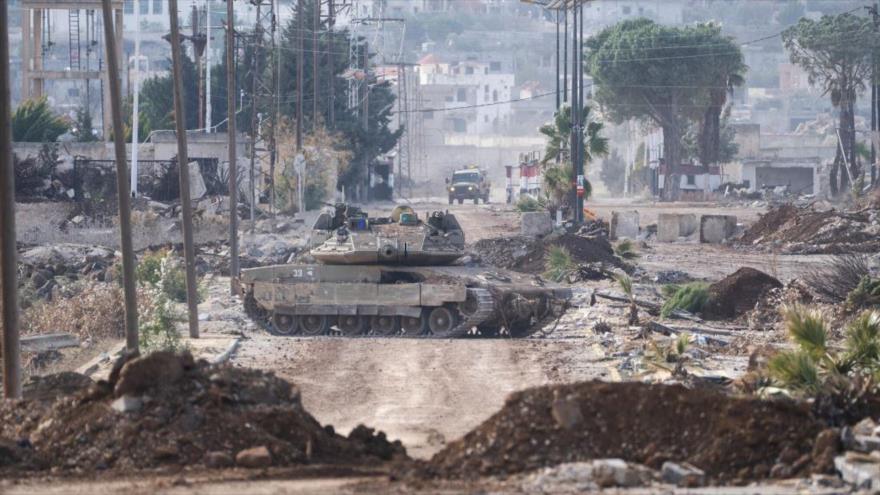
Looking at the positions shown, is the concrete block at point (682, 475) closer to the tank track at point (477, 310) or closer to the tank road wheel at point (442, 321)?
the tank track at point (477, 310)

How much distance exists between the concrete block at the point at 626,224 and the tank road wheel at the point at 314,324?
25.7 meters

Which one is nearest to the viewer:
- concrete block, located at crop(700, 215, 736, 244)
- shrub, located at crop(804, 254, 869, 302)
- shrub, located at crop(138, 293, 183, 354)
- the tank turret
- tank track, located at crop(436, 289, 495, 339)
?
shrub, located at crop(138, 293, 183, 354)

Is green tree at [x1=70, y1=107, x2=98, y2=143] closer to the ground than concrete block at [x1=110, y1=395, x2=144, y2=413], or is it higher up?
higher up

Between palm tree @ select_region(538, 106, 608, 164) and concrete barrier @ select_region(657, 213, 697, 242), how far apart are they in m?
2.88

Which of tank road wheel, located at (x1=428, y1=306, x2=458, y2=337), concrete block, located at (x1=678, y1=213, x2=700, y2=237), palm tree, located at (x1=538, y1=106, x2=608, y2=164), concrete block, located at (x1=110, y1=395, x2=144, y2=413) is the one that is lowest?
concrete block, located at (x1=678, y1=213, x2=700, y2=237)

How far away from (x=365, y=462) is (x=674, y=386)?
2.58 metres

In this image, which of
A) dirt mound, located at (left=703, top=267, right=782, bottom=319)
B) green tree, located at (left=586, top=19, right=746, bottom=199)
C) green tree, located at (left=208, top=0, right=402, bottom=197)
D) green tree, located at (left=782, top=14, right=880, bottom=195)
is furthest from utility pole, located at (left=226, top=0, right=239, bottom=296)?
green tree, located at (left=586, top=19, right=746, bottom=199)

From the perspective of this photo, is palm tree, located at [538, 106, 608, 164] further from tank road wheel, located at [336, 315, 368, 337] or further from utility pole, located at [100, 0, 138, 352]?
utility pole, located at [100, 0, 138, 352]

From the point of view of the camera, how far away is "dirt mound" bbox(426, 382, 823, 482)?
12367 millimetres

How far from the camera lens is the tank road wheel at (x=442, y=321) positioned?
81.6 ft

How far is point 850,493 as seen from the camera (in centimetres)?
1148

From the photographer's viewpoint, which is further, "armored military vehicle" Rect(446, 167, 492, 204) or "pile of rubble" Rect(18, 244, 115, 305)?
"armored military vehicle" Rect(446, 167, 492, 204)

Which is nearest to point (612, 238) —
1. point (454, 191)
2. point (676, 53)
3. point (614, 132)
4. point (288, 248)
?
point (288, 248)

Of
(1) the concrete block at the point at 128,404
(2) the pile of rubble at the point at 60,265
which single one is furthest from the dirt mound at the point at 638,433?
(2) the pile of rubble at the point at 60,265
